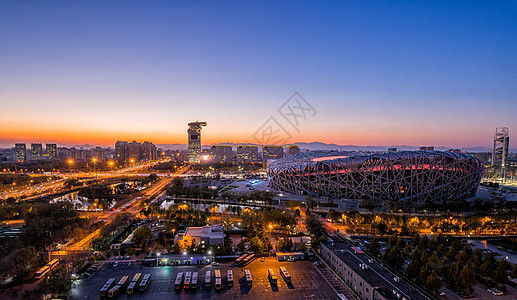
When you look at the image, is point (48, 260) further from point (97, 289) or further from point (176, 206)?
point (176, 206)

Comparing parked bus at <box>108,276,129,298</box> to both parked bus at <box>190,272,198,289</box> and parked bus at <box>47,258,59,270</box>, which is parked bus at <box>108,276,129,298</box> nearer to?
Result: parked bus at <box>190,272,198,289</box>

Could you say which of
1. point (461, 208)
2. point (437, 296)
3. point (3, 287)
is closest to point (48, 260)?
point (3, 287)

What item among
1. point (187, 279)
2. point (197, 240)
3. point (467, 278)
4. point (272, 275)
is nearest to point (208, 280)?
point (187, 279)

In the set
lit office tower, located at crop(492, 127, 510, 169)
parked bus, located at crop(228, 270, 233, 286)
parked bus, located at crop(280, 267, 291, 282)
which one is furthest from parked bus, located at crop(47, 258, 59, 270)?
lit office tower, located at crop(492, 127, 510, 169)

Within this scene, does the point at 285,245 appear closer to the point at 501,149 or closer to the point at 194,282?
the point at 194,282

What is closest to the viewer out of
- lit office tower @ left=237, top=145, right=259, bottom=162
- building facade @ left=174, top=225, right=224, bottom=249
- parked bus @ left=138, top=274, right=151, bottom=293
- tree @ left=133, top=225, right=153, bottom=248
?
parked bus @ left=138, top=274, right=151, bottom=293

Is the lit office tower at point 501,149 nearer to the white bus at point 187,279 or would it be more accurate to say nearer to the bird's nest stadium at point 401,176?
the bird's nest stadium at point 401,176
